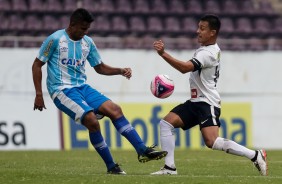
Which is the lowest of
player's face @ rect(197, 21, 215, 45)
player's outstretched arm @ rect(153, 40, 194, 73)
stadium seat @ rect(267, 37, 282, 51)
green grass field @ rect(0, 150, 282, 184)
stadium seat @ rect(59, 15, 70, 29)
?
green grass field @ rect(0, 150, 282, 184)

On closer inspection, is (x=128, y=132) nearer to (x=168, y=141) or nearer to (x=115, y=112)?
(x=115, y=112)

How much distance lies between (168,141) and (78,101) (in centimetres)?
123

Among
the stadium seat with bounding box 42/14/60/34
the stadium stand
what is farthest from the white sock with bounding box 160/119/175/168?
the stadium seat with bounding box 42/14/60/34

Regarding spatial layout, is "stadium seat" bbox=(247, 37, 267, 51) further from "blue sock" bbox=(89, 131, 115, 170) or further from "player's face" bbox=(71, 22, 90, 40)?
"blue sock" bbox=(89, 131, 115, 170)

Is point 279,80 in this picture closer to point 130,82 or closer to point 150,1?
point 130,82

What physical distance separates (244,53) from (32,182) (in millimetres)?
12722

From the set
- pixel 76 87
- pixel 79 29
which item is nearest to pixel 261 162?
pixel 76 87

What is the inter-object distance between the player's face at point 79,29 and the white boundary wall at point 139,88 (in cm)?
935

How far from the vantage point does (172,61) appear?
10617mm

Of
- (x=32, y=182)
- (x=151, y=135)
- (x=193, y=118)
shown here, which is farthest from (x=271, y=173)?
(x=151, y=135)

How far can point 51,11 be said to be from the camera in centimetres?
2503

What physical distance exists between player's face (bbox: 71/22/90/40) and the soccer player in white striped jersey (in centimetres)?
140

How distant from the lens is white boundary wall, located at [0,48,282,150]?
20.6 metres

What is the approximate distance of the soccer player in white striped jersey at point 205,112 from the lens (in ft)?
36.3
